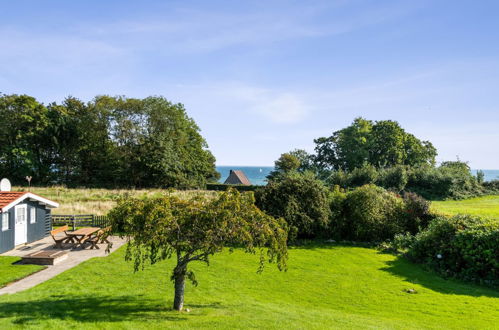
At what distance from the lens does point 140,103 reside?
1826 inches

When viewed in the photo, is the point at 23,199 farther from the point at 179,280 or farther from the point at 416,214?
the point at 416,214

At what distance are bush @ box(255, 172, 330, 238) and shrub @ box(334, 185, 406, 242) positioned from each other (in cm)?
158

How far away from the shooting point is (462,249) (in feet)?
48.5

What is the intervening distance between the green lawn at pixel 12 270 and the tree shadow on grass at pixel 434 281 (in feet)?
46.6

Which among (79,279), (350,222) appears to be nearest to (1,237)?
(79,279)

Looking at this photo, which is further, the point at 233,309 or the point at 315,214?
the point at 315,214

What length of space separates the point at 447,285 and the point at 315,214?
27.1 ft

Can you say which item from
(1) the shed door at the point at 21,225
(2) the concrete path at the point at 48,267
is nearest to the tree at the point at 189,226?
(2) the concrete path at the point at 48,267

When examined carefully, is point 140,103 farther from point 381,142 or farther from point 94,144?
point 381,142

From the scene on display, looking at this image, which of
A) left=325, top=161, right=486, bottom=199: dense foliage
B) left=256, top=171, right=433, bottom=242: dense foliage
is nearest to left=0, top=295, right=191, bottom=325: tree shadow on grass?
left=256, top=171, right=433, bottom=242: dense foliage

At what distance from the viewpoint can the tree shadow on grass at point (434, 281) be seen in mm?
12391

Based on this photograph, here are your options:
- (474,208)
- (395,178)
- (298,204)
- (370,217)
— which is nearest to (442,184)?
(395,178)

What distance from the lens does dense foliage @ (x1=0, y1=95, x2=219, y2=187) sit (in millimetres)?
43969

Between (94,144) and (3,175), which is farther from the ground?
(94,144)
